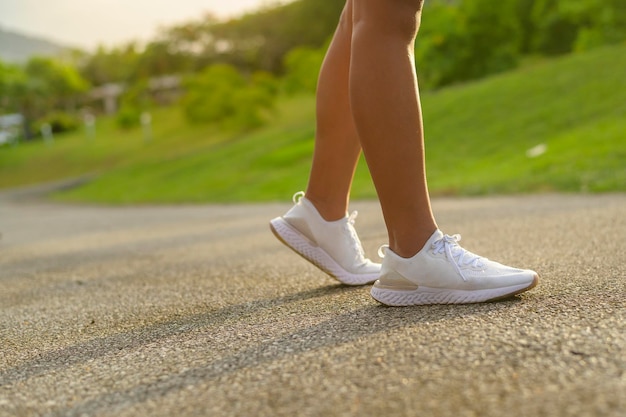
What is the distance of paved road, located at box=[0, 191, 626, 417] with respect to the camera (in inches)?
32.9

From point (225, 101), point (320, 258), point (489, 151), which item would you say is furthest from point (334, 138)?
point (225, 101)

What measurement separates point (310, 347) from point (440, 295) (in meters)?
0.34

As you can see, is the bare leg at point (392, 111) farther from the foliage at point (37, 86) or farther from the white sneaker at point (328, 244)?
the foliage at point (37, 86)

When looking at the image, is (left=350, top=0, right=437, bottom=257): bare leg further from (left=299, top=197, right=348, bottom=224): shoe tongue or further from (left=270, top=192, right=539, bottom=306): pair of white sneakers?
(left=299, top=197, right=348, bottom=224): shoe tongue

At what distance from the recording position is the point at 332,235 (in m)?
1.61

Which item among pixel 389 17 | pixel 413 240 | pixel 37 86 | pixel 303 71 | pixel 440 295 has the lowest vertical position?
pixel 440 295

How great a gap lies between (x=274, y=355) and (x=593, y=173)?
4992 mm

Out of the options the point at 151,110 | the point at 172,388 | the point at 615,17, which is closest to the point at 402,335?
the point at 172,388

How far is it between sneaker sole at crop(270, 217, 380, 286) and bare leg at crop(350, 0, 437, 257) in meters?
0.33

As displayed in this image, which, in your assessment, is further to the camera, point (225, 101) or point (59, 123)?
point (59, 123)

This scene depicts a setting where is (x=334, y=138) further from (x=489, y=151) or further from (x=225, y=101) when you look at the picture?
(x=225, y=101)

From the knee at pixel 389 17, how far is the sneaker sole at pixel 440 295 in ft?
1.60

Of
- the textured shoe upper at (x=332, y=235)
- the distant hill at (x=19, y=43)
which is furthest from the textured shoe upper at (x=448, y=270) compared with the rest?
the distant hill at (x=19, y=43)

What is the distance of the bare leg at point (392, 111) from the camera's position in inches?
50.1
